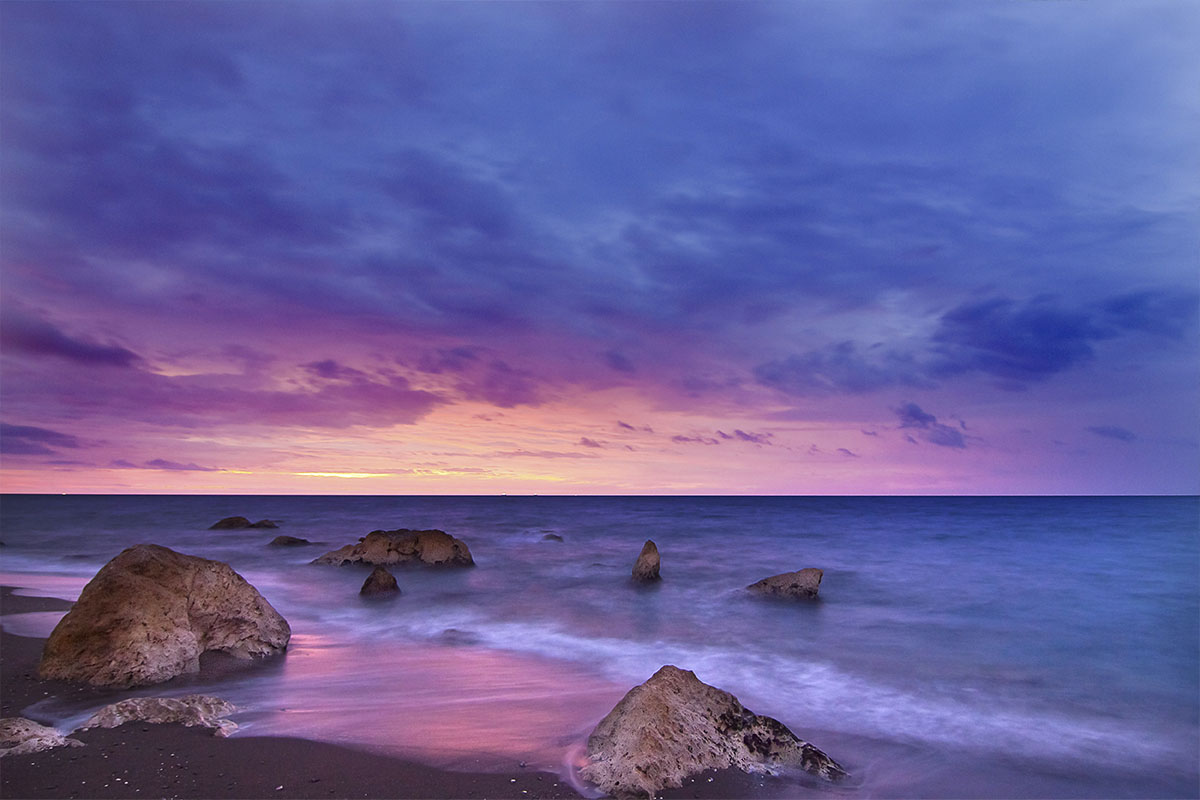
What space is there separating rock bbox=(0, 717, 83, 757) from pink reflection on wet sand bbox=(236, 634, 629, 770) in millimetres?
1524

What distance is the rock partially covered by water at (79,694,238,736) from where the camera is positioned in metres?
6.49

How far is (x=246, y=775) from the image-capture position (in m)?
5.73

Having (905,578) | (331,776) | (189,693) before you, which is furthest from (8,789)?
(905,578)

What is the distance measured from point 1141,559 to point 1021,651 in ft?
70.3

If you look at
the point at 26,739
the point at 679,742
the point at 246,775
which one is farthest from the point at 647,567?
the point at 26,739

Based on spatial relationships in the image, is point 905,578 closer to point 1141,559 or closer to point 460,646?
point 1141,559

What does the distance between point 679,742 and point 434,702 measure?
3.87m

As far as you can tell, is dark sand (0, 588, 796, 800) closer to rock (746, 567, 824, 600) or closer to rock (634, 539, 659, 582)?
rock (746, 567, 824, 600)

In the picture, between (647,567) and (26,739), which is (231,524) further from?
(26,739)

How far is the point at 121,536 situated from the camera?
37.5 meters

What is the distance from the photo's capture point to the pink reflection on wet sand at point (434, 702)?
687 centimetres

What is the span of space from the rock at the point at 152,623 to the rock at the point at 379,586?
274 inches

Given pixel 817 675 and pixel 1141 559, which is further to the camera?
pixel 1141 559

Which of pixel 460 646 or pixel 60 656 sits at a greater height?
pixel 60 656
